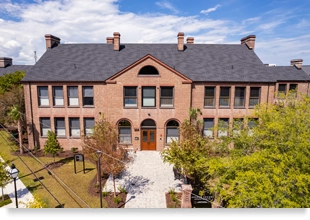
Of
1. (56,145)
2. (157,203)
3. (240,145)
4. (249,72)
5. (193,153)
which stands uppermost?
(249,72)

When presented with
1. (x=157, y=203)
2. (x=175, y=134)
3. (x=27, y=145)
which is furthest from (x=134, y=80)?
Result: (x=27, y=145)

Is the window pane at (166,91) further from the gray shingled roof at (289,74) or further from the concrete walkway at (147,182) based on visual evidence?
the gray shingled roof at (289,74)

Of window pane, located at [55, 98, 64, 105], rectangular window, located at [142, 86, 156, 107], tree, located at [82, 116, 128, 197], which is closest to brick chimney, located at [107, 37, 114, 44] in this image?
rectangular window, located at [142, 86, 156, 107]

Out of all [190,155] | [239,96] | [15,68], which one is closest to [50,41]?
[190,155]

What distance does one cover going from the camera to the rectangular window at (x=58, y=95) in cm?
2119

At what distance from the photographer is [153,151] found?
21.7 meters

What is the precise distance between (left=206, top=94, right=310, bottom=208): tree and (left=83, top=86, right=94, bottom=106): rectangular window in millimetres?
15345

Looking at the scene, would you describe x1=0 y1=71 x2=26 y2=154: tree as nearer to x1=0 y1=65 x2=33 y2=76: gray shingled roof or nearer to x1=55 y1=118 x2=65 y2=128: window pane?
x1=55 y1=118 x2=65 y2=128: window pane

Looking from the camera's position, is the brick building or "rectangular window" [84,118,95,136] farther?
"rectangular window" [84,118,95,136]

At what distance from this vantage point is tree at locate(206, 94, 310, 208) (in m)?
7.69

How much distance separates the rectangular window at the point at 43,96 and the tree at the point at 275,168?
1860cm

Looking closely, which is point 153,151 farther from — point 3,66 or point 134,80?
point 3,66

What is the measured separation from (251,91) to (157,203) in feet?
49.9

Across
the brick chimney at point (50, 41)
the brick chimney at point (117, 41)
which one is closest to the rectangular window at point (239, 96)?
the brick chimney at point (117, 41)
